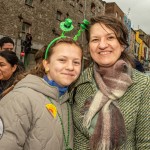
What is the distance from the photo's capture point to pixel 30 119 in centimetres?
219

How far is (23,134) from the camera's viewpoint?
7.06ft

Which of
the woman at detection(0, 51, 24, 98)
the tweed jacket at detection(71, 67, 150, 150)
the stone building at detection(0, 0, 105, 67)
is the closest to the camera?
the tweed jacket at detection(71, 67, 150, 150)

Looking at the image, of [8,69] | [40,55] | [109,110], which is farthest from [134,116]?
[8,69]

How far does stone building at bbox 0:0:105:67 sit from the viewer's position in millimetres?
17391

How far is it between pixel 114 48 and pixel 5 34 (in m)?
15.3

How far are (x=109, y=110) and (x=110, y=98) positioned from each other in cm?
10

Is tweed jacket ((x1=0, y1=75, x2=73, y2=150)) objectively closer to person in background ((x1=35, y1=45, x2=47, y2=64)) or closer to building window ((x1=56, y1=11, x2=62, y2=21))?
person in background ((x1=35, y1=45, x2=47, y2=64))

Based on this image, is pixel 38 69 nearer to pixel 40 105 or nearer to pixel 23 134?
pixel 40 105

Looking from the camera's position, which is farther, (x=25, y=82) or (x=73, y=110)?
(x=73, y=110)

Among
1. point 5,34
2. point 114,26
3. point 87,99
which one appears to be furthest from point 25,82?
point 5,34

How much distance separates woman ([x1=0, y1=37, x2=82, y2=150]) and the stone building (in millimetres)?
12265

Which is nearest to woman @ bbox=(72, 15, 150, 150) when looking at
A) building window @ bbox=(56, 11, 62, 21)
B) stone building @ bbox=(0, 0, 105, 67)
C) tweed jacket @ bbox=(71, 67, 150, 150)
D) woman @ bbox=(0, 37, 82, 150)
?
tweed jacket @ bbox=(71, 67, 150, 150)

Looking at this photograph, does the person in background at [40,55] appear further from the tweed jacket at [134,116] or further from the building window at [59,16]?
the building window at [59,16]

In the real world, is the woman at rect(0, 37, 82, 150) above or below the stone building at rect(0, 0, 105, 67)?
below
